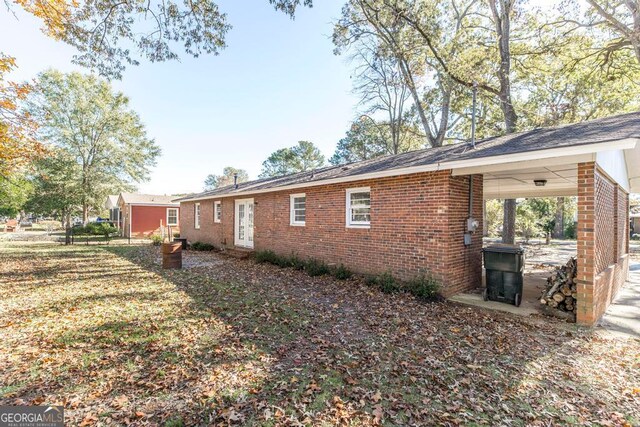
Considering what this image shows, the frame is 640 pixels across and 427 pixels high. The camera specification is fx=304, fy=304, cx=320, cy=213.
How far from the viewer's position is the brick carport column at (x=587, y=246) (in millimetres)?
4996

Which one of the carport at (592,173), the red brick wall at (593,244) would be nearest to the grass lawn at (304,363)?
the red brick wall at (593,244)

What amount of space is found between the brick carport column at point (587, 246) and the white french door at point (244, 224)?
11.2m

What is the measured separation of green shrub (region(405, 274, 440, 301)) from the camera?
6.41 meters

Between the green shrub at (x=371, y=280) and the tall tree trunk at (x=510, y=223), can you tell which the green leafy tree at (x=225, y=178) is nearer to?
the tall tree trunk at (x=510, y=223)

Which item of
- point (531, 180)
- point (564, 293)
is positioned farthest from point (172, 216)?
point (564, 293)

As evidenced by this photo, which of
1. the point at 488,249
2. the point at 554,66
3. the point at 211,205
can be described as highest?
the point at 554,66

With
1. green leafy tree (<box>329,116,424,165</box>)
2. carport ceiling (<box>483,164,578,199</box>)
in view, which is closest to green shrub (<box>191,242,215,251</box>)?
carport ceiling (<box>483,164,578,199</box>)

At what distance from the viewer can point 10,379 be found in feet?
11.1

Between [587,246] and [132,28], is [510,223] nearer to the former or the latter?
[587,246]

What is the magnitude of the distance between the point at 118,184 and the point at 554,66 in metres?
31.2

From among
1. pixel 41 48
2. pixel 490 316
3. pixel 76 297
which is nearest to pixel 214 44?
pixel 41 48

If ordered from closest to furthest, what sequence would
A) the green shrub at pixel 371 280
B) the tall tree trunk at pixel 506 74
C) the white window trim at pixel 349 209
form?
the green shrub at pixel 371 280 → the white window trim at pixel 349 209 → the tall tree trunk at pixel 506 74

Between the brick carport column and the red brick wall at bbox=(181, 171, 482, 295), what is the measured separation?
2.15 meters

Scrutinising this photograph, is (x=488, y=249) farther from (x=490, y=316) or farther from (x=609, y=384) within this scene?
(x=609, y=384)
